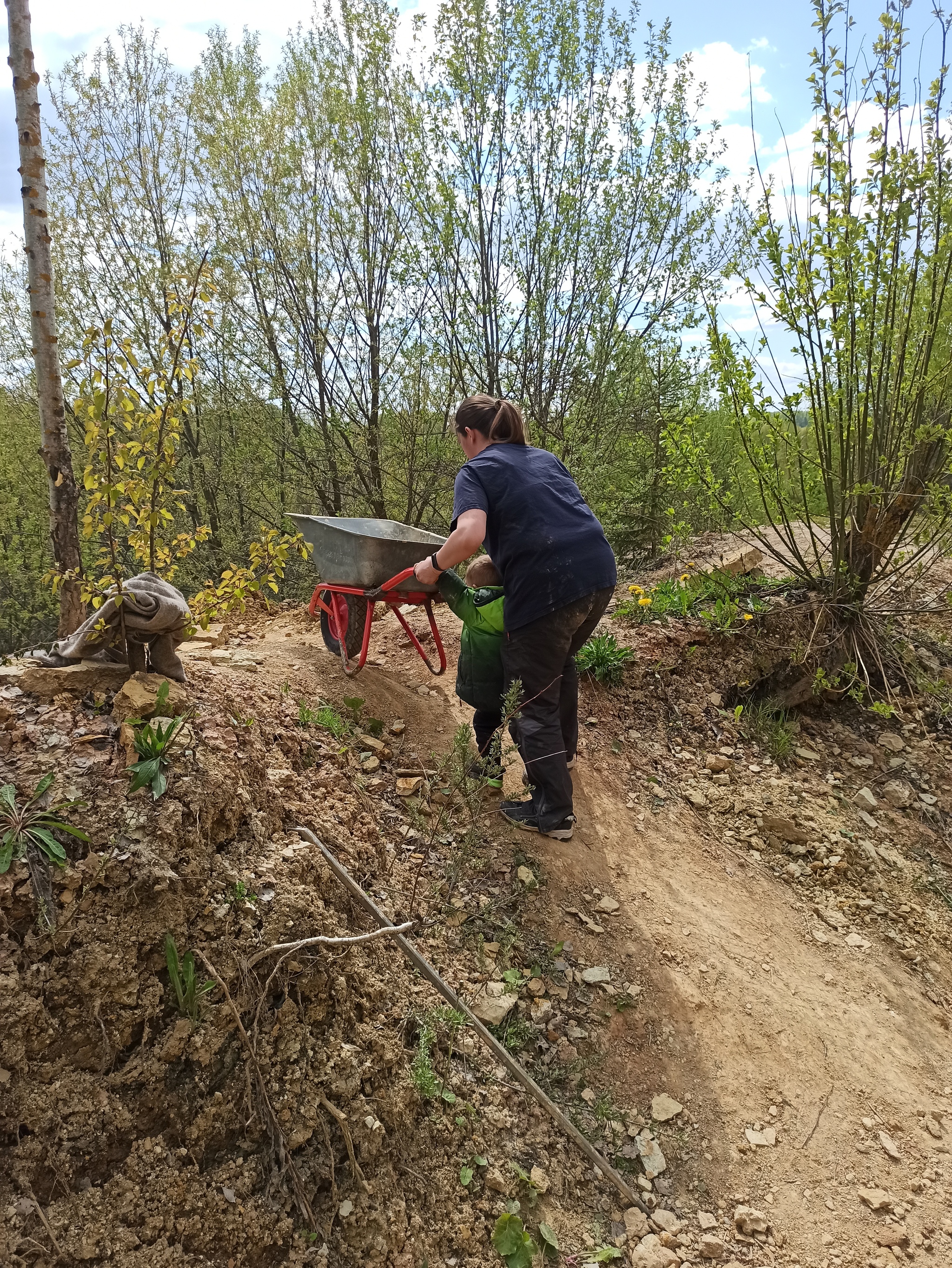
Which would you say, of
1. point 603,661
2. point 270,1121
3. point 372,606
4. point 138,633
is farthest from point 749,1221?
point 372,606

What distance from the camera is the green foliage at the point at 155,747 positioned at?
214 centimetres

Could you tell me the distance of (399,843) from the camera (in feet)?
10.2

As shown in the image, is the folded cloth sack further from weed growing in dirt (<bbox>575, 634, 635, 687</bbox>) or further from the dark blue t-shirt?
weed growing in dirt (<bbox>575, 634, 635, 687</bbox>)

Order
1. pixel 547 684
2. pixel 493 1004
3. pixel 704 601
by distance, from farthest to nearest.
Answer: pixel 704 601 → pixel 547 684 → pixel 493 1004

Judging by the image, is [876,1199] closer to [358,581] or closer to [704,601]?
[358,581]

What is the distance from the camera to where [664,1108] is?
2.49 metres

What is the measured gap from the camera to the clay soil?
1786 millimetres

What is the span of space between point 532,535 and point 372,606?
1.28 metres

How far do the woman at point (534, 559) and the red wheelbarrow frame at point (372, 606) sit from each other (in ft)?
2.07

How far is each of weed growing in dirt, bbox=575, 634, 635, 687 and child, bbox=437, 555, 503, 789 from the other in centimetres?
125

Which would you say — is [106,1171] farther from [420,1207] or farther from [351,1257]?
[420,1207]

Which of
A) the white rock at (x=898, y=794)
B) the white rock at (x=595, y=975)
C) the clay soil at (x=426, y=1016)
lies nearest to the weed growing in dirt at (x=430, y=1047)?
the clay soil at (x=426, y=1016)

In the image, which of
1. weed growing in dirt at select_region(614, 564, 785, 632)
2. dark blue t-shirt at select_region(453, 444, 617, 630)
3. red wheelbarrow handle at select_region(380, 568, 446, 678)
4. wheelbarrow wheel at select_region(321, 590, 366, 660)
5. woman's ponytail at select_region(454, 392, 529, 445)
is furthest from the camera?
weed growing in dirt at select_region(614, 564, 785, 632)

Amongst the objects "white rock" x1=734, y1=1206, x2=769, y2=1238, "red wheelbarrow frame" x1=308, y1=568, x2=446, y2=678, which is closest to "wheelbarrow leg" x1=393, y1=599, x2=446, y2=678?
"red wheelbarrow frame" x1=308, y1=568, x2=446, y2=678
